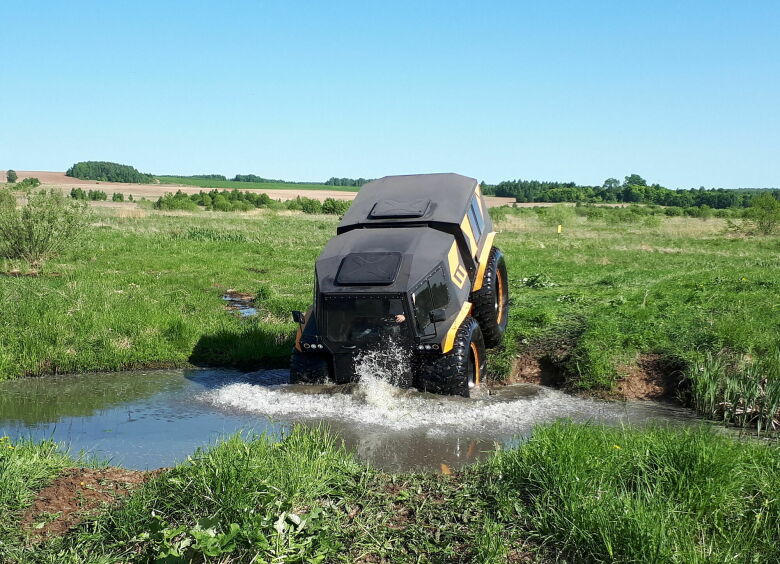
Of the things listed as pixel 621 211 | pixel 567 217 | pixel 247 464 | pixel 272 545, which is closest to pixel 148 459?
pixel 247 464

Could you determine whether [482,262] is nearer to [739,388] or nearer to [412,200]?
[412,200]

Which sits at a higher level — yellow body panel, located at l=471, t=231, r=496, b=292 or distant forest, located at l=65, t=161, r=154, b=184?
distant forest, located at l=65, t=161, r=154, b=184

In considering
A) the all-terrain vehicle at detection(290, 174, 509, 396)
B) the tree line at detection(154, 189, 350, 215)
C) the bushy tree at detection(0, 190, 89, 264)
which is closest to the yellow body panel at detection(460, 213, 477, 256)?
the all-terrain vehicle at detection(290, 174, 509, 396)

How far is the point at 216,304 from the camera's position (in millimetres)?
15031

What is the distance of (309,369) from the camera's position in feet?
30.8

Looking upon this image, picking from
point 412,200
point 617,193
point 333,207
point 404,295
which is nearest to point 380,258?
point 404,295

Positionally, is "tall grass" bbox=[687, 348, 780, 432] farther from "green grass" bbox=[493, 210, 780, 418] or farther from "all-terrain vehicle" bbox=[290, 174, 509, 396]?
"all-terrain vehicle" bbox=[290, 174, 509, 396]

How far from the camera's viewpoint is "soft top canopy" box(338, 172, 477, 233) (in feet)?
32.1

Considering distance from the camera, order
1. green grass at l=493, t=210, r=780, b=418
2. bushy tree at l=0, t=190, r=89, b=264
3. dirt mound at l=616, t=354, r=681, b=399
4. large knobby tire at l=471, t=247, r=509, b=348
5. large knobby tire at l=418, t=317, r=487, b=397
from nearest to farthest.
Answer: large knobby tire at l=418, t=317, r=487, b=397, dirt mound at l=616, t=354, r=681, b=399, green grass at l=493, t=210, r=780, b=418, large knobby tire at l=471, t=247, r=509, b=348, bushy tree at l=0, t=190, r=89, b=264

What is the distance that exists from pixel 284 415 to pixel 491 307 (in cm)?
362

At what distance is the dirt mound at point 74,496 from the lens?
503 centimetres

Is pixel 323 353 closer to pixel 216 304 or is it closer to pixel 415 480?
pixel 415 480

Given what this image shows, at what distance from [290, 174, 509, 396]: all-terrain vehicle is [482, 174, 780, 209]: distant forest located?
96.2 metres

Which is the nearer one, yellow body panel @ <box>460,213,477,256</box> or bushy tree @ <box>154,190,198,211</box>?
yellow body panel @ <box>460,213,477,256</box>
